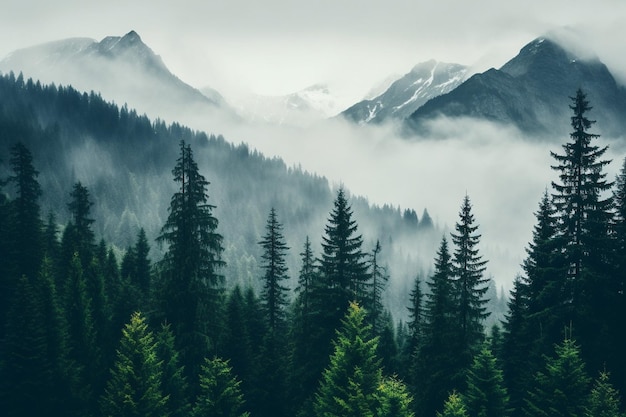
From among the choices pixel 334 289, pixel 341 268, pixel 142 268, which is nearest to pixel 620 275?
pixel 341 268

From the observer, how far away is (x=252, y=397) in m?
30.2

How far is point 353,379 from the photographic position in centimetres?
2284

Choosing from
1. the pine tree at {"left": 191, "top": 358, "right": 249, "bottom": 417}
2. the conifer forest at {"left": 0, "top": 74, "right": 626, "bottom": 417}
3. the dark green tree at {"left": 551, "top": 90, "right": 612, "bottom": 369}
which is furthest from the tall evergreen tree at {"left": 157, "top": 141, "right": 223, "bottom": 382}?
the dark green tree at {"left": 551, "top": 90, "right": 612, "bottom": 369}

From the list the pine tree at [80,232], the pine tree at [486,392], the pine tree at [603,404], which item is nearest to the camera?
the pine tree at [603,404]

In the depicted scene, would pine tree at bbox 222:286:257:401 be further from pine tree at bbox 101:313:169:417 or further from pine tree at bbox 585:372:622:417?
pine tree at bbox 585:372:622:417

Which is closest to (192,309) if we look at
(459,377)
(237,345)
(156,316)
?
(156,316)

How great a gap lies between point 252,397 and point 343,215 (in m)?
11.8

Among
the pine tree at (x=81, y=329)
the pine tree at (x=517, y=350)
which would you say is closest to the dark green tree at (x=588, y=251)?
the pine tree at (x=517, y=350)

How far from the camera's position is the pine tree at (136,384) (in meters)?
23.6

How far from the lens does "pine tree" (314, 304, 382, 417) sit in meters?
22.1

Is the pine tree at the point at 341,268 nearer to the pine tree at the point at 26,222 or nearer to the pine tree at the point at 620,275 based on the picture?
the pine tree at the point at 620,275

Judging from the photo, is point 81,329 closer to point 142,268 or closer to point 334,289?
point 334,289

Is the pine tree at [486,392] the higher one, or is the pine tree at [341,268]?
the pine tree at [341,268]

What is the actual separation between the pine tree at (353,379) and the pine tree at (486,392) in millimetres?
4855
